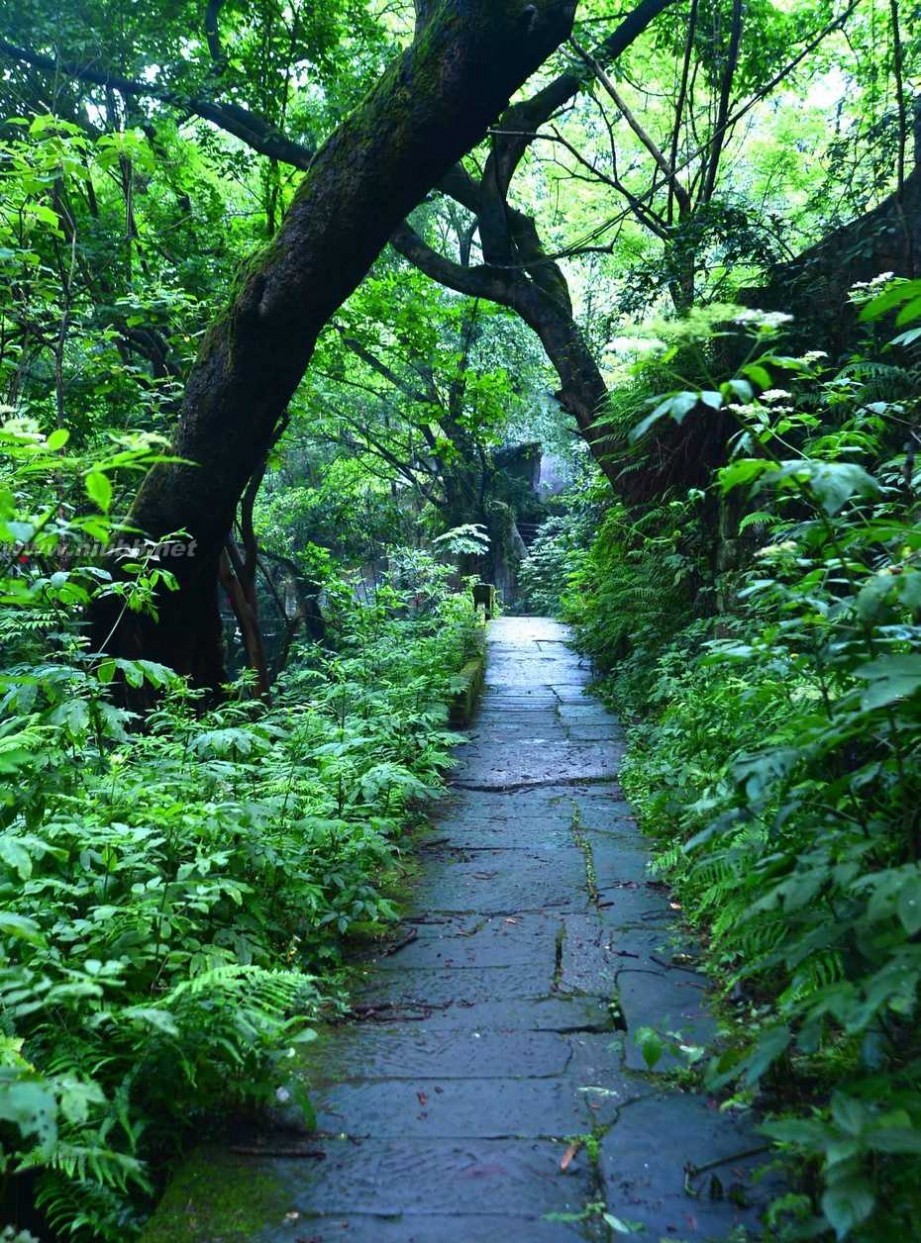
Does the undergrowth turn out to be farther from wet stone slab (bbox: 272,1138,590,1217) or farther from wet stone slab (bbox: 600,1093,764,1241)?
wet stone slab (bbox: 600,1093,764,1241)

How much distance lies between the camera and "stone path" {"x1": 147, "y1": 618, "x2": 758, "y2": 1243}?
180 cm

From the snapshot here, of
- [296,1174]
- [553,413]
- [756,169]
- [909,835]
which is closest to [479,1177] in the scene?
[296,1174]

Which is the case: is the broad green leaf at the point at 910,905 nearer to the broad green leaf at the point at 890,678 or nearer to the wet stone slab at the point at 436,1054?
the broad green leaf at the point at 890,678

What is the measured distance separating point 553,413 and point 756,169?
911cm

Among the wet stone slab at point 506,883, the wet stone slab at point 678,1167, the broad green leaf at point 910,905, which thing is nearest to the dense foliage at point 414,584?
the broad green leaf at point 910,905

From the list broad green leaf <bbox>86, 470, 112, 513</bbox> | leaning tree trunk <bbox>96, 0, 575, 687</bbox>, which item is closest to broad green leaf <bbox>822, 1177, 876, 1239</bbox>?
broad green leaf <bbox>86, 470, 112, 513</bbox>

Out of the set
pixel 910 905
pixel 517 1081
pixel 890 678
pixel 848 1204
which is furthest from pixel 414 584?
pixel 848 1204

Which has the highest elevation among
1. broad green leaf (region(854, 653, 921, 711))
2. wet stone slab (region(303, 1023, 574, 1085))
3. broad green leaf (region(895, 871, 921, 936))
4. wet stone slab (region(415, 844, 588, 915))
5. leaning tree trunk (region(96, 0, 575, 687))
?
leaning tree trunk (region(96, 0, 575, 687))

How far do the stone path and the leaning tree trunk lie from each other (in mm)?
2416

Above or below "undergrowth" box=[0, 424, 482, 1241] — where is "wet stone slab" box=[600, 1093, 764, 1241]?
below

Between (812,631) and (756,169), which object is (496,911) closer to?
(812,631)

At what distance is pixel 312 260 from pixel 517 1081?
14.9 ft

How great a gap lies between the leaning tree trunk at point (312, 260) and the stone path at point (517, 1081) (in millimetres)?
2416

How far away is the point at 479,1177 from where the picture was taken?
1.92 m
